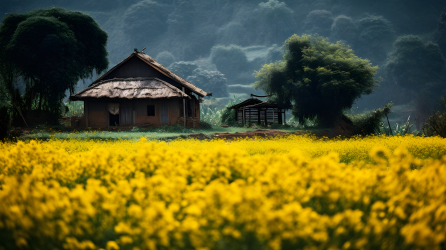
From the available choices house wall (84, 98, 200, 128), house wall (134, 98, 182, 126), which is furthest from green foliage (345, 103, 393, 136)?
house wall (134, 98, 182, 126)

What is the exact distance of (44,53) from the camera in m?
19.8

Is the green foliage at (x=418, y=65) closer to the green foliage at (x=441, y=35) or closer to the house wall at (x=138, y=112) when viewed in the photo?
the green foliage at (x=441, y=35)

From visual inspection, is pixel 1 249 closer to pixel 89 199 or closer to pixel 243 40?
pixel 89 199

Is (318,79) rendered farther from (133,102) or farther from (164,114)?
(133,102)

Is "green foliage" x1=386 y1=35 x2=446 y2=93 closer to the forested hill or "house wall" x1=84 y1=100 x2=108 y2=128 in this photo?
the forested hill

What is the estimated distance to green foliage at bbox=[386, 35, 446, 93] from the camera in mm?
53375

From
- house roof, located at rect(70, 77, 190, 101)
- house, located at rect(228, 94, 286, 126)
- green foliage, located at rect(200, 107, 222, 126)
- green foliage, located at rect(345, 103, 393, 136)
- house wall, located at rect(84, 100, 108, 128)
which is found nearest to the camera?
house roof, located at rect(70, 77, 190, 101)

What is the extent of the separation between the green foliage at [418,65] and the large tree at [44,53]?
54176mm

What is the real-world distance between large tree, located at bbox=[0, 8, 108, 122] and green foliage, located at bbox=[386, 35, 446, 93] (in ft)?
178

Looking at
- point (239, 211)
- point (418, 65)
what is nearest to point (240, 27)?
point (418, 65)

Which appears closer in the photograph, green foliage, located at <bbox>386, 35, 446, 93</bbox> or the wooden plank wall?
the wooden plank wall

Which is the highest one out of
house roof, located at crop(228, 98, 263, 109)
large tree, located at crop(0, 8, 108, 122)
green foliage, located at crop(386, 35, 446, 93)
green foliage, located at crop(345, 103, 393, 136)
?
green foliage, located at crop(386, 35, 446, 93)

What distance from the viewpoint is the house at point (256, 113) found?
30547 millimetres

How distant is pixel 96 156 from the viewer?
4594 millimetres
